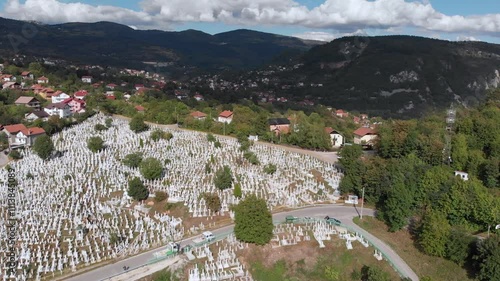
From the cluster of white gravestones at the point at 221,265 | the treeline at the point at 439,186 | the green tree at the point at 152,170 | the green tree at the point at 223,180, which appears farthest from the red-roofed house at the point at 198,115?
the cluster of white gravestones at the point at 221,265

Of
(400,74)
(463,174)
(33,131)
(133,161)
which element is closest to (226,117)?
(133,161)

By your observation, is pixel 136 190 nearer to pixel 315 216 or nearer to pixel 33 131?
pixel 315 216

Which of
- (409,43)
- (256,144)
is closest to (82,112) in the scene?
(256,144)

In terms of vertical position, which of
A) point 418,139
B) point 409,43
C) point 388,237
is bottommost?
point 388,237

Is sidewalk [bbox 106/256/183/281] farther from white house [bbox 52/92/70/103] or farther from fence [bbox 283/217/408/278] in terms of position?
white house [bbox 52/92/70/103]

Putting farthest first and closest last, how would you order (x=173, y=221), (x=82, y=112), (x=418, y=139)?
(x=82, y=112), (x=418, y=139), (x=173, y=221)

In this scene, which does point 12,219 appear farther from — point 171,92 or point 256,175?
point 171,92
